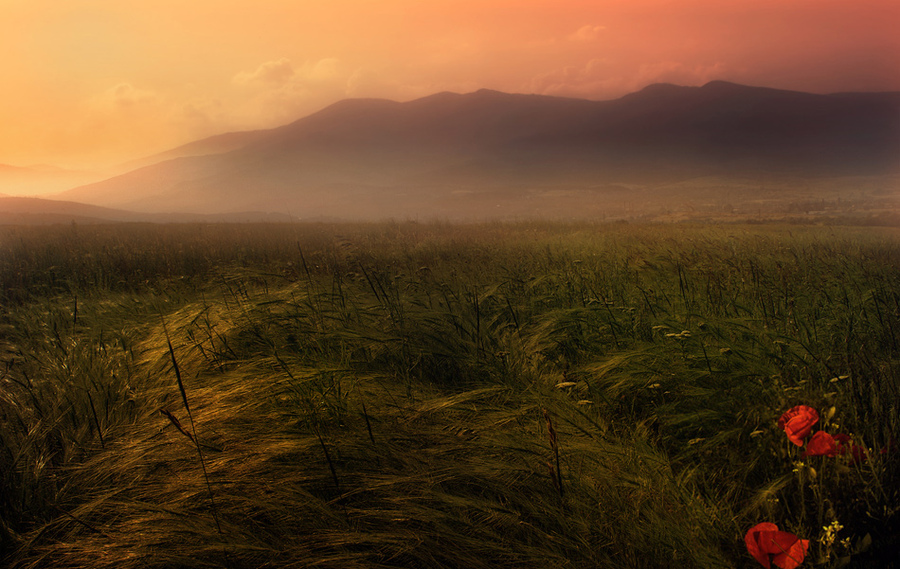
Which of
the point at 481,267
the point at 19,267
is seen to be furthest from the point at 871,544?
the point at 19,267

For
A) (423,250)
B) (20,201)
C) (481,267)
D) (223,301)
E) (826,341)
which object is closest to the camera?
(826,341)

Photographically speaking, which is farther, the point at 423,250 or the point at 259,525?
the point at 423,250

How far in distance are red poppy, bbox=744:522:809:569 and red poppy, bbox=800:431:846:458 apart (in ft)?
1.21

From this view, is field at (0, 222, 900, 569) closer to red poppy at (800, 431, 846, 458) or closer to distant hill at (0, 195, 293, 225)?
red poppy at (800, 431, 846, 458)

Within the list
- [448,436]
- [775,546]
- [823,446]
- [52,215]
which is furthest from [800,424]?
[52,215]

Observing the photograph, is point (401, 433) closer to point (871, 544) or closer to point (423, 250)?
point (871, 544)

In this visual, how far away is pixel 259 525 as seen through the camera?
4.78ft

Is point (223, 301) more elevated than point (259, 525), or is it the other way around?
point (223, 301)

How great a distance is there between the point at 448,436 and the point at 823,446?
47.6 inches

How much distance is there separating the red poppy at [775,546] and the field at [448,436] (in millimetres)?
70

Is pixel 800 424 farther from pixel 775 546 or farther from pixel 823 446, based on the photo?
pixel 775 546

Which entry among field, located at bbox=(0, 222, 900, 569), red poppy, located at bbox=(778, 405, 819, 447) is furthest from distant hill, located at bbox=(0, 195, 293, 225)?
red poppy, located at bbox=(778, 405, 819, 447)

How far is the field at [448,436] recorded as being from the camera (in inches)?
Result: 53.1

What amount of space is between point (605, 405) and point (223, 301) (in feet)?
9.54
